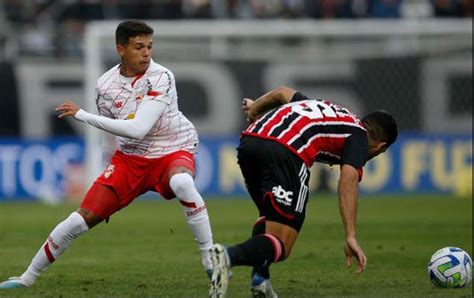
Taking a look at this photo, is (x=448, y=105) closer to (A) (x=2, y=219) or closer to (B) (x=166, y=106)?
(A) (x=2, y=219)

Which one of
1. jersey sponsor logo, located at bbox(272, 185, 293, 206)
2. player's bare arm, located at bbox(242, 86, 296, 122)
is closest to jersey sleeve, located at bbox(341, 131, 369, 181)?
jersey sponsor logo, located at bbox(272, 185, 293, 206)

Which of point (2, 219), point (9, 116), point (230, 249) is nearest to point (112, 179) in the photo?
point (230, 249)

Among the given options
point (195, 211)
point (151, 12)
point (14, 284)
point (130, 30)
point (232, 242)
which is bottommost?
point (232, 242)

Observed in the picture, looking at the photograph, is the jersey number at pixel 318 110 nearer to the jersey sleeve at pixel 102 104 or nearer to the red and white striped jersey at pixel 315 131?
the red and white striped jersey at pixel 315 131

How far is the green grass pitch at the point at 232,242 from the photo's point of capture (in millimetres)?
9922

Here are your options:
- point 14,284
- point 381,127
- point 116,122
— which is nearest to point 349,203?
point 381,127

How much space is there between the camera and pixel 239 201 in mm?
23406

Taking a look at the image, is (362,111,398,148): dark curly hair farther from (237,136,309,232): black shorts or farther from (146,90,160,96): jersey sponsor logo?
(146,90,160,96): jersey sponsor logo

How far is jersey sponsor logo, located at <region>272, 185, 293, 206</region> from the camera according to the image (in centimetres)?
845

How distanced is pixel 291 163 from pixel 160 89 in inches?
66.7

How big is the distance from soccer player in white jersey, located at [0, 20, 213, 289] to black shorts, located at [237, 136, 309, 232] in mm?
1156

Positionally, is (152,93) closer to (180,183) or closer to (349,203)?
(180,183)

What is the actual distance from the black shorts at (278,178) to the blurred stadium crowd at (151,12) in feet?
62.8

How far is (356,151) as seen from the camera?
858 centimetres
